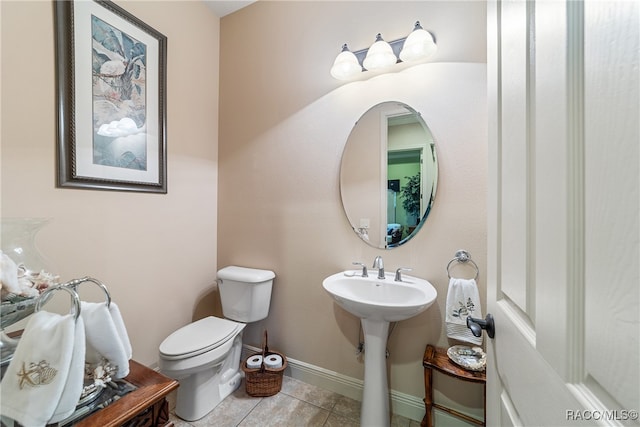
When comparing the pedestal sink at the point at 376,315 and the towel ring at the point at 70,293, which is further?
the pedestal sink at the point at 376,315

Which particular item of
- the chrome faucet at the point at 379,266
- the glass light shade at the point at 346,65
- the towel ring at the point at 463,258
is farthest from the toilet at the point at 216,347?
the glass light shade at the point at 346,65

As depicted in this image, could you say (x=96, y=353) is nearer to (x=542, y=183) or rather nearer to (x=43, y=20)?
(x=542, y=183)

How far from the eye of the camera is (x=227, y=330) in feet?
5.15

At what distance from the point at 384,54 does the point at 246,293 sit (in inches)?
68.1

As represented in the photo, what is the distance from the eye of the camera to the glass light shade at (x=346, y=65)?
1.52 meters

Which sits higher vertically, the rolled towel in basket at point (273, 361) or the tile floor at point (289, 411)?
the rolled towel in basket at point (273, 361)

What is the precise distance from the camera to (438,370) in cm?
117

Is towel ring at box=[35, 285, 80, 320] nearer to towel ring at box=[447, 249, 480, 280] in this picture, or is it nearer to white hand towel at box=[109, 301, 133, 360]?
white hand towel at box=[109, 301, 133, 360]

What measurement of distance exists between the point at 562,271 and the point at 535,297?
0.39ft

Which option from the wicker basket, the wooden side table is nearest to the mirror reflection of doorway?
the wooden side table

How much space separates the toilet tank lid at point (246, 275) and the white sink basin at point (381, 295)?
560 millimetres

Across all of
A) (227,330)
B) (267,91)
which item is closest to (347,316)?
(227,330)

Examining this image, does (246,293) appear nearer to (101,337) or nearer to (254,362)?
(254,362)

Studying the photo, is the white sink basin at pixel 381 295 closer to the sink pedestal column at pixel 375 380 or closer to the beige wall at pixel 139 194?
the sink pedestal column at pixel 375 380
